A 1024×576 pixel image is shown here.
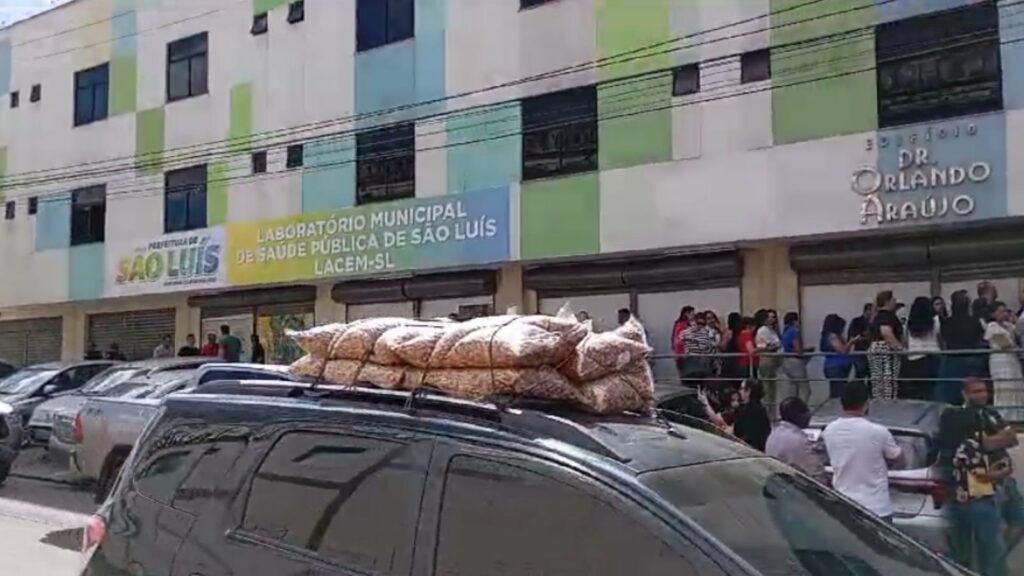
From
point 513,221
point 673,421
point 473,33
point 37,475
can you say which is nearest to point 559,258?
point 513,221

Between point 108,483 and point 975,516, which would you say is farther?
point 108,483

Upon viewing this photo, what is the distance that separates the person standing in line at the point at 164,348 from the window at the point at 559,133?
1061 centimetres

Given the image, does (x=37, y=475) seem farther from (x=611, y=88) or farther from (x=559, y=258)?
(x=611, y=88)

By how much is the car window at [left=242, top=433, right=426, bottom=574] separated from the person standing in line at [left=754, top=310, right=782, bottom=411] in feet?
28.2

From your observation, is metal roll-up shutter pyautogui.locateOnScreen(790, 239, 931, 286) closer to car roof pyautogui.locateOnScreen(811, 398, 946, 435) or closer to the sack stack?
car roof pyautogui.locateOnScreen(811, 398, 946, 435)

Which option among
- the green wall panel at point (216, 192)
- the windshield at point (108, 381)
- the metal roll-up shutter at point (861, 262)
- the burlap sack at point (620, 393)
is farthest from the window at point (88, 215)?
the burlap sack at point (620, 393)

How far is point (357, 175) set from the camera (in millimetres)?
19891

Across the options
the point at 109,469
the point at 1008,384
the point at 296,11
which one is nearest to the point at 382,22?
the point at 296,11

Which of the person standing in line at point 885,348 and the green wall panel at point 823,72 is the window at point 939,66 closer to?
the green wall panel at point 823,72

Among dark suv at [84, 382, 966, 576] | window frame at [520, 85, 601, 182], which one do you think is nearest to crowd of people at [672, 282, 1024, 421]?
window frame at [520, 85, 601, 182]

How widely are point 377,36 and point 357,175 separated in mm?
2569

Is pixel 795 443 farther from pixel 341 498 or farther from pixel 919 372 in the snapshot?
pixel 341 498

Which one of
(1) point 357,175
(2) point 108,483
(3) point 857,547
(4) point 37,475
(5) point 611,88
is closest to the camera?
(3) point 857,547

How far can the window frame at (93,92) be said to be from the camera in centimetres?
2552
